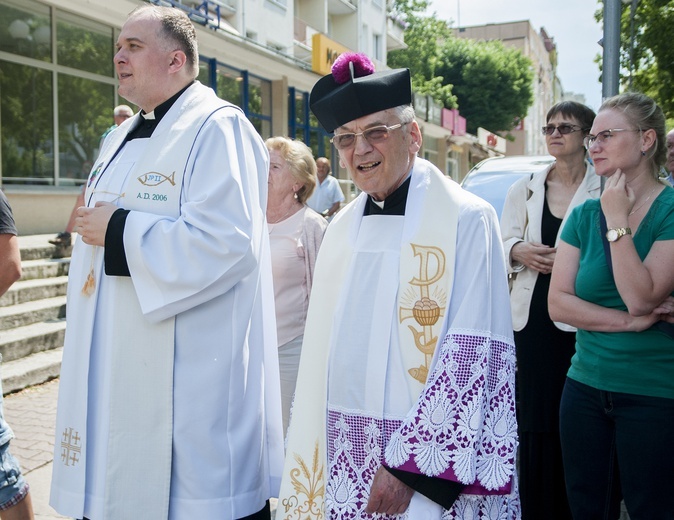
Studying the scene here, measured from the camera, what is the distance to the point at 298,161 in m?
3.78

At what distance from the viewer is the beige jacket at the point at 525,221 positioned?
11.2 ft

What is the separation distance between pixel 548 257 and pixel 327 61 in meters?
17.3

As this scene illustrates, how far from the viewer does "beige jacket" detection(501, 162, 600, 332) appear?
341 cm

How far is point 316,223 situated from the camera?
3725 mm

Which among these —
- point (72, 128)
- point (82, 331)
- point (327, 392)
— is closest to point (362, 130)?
point (327, 392)

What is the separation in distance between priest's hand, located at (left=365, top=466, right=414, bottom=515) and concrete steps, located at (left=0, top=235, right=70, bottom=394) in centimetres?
Result: 452

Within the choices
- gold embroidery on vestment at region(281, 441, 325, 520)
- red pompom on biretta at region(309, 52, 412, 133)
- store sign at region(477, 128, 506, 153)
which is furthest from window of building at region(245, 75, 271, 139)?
store sign at region(477, 128, 506, 153)

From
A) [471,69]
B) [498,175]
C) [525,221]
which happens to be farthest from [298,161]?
[471,69]

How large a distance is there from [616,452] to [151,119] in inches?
82.7

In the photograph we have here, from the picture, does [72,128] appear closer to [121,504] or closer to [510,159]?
[510,159]

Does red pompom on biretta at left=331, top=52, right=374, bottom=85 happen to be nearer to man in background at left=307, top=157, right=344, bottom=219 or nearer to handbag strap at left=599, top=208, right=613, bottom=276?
handbag strap at left=599, top=208, right=613, bottom=276

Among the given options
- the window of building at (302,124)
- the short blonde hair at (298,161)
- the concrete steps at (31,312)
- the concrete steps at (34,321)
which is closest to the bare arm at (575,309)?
the short blonde hair at (298,161)

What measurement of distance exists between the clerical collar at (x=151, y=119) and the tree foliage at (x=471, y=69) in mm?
40104

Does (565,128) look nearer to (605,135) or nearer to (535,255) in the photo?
(535,255)
